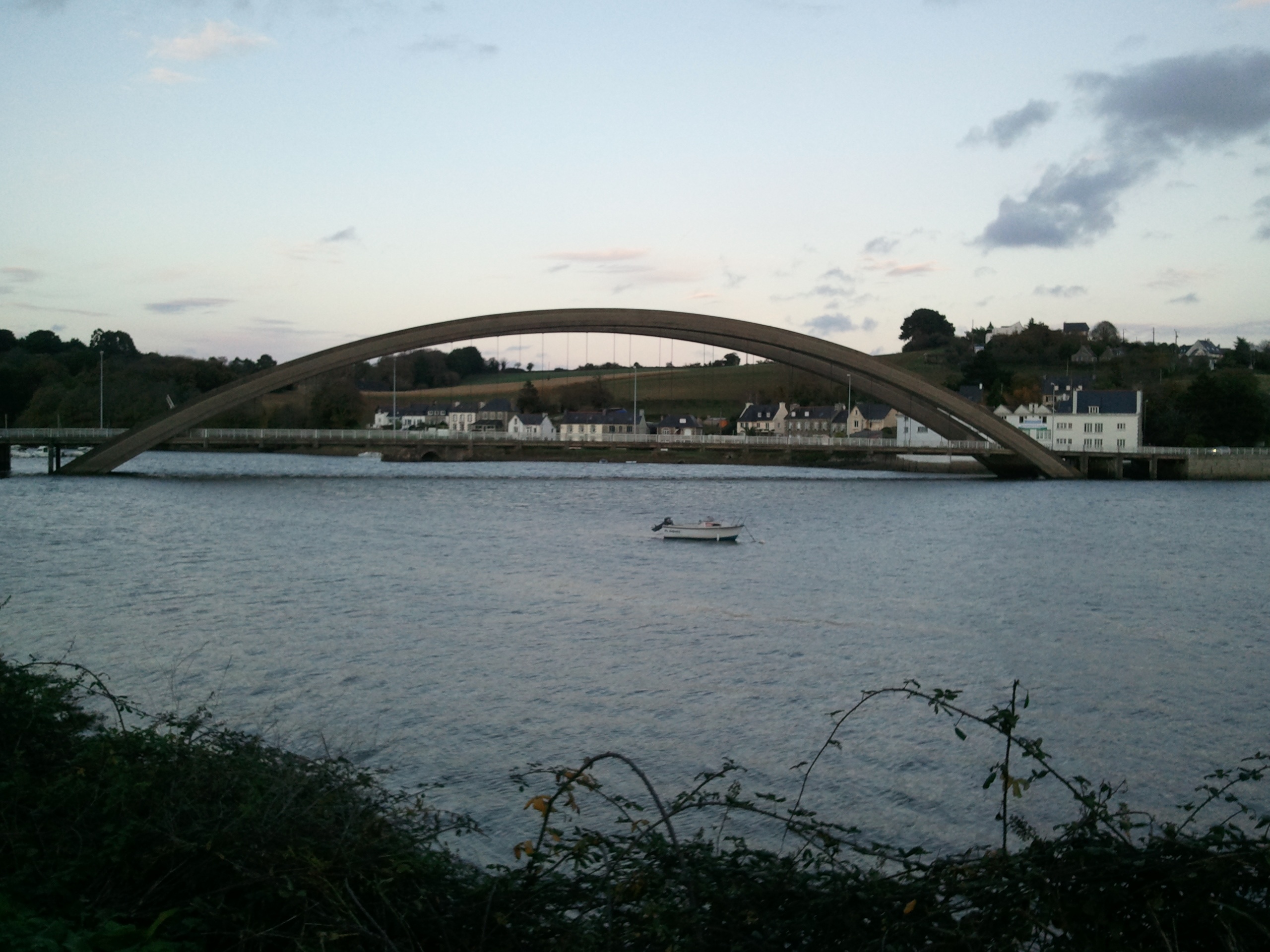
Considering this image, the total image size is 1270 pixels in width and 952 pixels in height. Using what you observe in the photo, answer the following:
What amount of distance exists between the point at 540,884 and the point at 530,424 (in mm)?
125894

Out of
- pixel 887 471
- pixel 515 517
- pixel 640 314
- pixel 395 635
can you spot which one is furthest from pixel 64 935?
pixel 887 471

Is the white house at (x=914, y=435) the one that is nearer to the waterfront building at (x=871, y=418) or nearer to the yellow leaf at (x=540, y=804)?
the waterfront building at (x=871, y=418)

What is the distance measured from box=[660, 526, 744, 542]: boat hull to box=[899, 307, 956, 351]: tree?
156m

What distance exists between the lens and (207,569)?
27453 mm

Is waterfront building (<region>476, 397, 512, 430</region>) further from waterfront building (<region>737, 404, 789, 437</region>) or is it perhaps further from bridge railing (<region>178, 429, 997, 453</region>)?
bridge railing (<region>178, 429, 997, 453</region>)

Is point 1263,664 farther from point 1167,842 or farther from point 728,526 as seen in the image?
point 728,526

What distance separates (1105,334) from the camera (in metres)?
175

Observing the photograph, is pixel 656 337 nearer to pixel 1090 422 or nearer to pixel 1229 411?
pixel 1090 422

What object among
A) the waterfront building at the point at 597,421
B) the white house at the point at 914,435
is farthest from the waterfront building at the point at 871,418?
the waterfront building at the point at 597,421

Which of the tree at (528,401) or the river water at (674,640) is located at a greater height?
the tree at (528,401)

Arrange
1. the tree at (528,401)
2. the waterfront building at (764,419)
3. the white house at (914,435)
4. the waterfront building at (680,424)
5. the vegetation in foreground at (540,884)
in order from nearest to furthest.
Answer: the vegetation in foreground at (540,884), the white house at (914,435), the waterfront building at (680,424), the waterfront building at (764,419), the tree at (528,401)

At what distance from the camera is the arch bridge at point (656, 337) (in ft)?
220

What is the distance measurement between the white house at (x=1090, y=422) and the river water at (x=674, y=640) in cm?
4642

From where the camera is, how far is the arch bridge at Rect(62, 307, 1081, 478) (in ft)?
220
